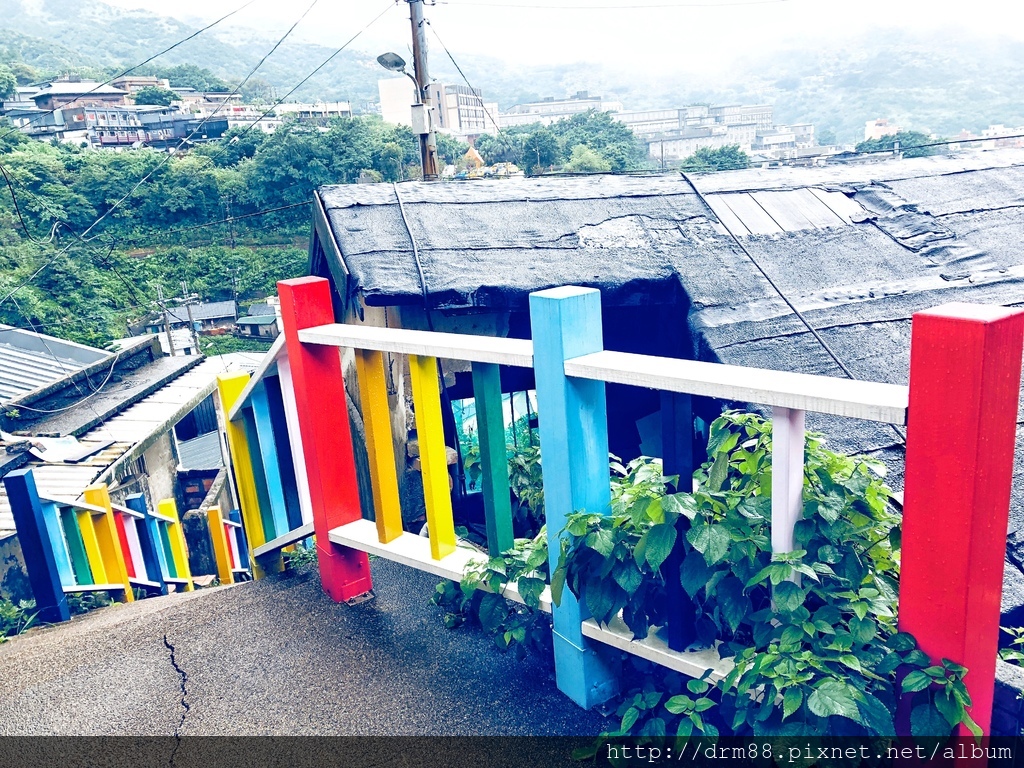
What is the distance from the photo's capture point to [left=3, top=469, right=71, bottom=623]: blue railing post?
142 inches

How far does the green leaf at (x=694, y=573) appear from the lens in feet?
6.06

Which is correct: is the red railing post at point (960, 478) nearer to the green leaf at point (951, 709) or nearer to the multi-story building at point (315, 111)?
the green leaf at point (951, 709)

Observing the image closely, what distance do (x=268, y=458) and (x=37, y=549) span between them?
1303mm

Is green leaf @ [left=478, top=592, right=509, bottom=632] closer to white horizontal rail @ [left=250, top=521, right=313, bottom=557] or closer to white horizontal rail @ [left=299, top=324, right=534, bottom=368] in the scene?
white horizontal rail @ [left=299, top=324, right=534, bottom=368]

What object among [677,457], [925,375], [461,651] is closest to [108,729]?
[461,651]

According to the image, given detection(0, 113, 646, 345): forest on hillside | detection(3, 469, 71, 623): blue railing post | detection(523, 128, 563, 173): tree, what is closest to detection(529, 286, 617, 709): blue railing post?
detection(3, 469, 71, 623): blue railing post

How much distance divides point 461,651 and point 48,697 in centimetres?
143

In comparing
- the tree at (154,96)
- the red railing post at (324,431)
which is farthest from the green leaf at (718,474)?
the tree at (154,96)

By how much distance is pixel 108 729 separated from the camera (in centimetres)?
244

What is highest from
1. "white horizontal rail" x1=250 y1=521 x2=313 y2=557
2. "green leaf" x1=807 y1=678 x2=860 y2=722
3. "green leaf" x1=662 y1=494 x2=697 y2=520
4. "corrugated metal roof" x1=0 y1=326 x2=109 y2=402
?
"green leaf" x1=662 y1=494 x2=697 y2=520

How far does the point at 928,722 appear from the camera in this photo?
155cm

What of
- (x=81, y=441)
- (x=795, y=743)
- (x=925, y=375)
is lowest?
(x=81, y=441)

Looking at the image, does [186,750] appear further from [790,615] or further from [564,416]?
[790,615]

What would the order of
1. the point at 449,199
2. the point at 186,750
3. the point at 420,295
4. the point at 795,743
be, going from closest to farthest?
the point at 795,743
the point at 186,750
the point at 420,295
the point at 449,199
